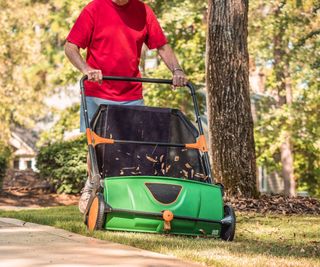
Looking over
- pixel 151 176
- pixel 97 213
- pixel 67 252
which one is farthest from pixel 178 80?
pixel 67 252

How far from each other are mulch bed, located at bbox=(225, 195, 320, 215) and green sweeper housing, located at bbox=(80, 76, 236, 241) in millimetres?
2310

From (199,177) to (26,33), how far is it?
23.9 meters

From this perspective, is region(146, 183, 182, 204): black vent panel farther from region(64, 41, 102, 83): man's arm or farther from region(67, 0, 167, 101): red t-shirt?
region(67, 0, 167, 101): red t-shirt

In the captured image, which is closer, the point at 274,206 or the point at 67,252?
the point at 67,252

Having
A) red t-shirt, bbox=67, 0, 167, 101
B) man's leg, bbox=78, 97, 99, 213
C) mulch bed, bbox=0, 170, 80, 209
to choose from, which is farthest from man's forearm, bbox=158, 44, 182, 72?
mulch bed, bbox=0, 170, 80, 209

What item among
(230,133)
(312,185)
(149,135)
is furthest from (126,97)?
(312,185)

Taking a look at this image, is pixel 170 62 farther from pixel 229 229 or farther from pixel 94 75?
pixel 229 229

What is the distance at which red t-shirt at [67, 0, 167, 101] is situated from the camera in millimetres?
6805

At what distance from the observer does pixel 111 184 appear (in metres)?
6.05

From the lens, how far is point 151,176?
6.24m

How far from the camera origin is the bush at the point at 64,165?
14.4m

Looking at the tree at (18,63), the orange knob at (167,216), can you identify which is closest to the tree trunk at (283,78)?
the tree at (18,63)

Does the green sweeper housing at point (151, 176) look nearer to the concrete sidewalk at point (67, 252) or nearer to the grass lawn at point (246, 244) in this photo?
the grass lawn at point (246, 244)

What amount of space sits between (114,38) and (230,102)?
3434 millimetres
